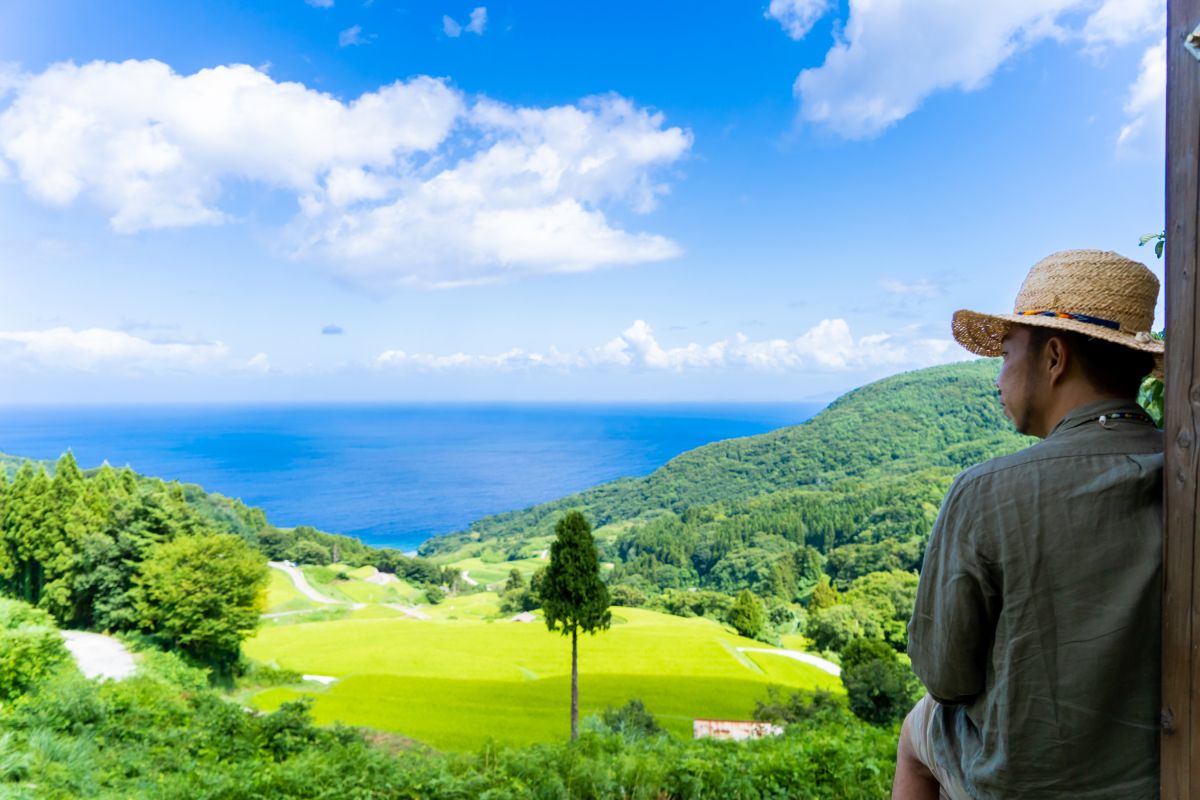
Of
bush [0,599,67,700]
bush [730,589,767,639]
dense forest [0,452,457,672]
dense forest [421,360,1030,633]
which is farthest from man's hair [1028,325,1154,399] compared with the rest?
dense forest [421,360,1030,633]

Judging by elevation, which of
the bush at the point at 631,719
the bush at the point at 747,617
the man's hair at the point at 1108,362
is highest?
the man's hair at the point at 1108,362

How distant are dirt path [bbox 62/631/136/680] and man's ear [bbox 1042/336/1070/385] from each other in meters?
18.5

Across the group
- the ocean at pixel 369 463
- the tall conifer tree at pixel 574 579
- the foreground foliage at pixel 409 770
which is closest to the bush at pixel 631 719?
the tall conifer tree at pixel 574 579

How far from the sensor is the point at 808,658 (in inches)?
1064

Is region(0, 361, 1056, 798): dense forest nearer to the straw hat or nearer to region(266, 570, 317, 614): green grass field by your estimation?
the straw hat

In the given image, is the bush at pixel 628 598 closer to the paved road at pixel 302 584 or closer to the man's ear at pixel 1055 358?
the paved road at pixel 302 584

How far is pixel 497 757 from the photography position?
417 cm

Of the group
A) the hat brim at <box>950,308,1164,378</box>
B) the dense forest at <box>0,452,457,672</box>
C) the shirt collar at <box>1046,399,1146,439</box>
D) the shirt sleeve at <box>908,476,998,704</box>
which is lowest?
the dense forest at <box>0,452,457,672</box>

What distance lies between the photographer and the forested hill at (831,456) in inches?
2918

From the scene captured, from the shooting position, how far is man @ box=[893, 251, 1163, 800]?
40.1 inches

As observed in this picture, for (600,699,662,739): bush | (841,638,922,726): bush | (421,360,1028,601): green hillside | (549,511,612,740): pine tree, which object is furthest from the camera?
(421,360,1028,601): green hillside

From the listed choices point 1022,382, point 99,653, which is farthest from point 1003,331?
point 99,653

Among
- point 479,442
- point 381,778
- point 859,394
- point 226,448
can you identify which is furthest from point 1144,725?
point 479,442

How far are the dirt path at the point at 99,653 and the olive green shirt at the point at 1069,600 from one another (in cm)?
1833
